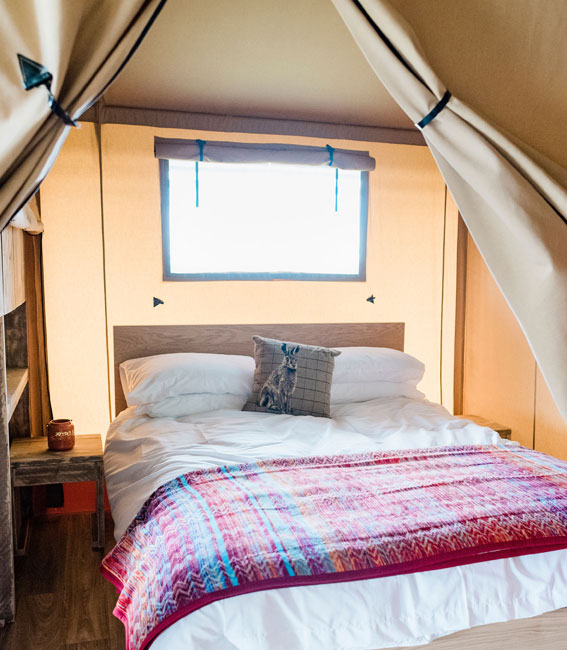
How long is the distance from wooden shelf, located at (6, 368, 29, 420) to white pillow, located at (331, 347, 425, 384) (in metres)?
1.56

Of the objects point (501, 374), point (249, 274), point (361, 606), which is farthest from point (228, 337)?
point (361, 606)

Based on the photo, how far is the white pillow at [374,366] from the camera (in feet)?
11.0

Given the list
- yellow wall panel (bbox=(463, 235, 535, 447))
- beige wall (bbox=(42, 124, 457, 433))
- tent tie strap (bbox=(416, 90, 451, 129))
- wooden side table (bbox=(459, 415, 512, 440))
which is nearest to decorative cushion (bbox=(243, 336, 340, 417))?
beige wall (bbox=(42, 124, 457, 433))

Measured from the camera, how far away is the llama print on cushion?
3023 mm

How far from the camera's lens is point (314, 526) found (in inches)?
64.6

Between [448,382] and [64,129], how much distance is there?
10.9ft

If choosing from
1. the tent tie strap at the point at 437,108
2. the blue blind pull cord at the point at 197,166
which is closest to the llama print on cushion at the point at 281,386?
the blue blind pull cord at the point at 197,166

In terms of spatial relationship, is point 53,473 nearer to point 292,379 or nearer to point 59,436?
point 59,436

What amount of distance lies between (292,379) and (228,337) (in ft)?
2.15

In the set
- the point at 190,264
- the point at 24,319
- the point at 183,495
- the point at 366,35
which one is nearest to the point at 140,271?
the point at 190,264

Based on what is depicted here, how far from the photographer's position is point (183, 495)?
6.16ft

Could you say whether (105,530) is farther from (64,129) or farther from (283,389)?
(64,129)

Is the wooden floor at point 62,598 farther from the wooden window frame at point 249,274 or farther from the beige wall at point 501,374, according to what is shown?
the beige wall at point 501,374

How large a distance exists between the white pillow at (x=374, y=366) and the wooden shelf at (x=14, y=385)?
156cm
